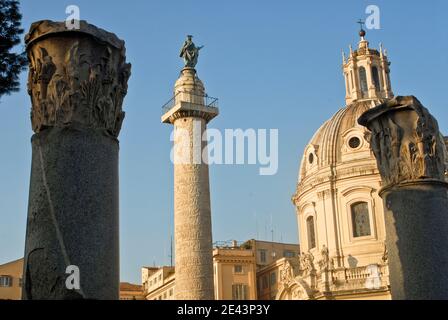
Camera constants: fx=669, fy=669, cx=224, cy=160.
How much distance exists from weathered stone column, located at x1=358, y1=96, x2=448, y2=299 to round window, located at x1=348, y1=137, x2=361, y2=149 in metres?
36.4

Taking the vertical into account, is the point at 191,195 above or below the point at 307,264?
above

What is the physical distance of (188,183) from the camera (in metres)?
30.5

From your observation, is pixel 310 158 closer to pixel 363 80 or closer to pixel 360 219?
pixel 360 219

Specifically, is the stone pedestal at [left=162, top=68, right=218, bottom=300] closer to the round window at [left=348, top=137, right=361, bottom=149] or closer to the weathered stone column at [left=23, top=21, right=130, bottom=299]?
the round window at [left=348, top=137, right=361, bottom=149]

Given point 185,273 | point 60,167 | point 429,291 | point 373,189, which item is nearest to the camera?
point 60,167

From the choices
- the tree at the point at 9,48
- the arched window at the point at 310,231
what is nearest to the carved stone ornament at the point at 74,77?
the tree at the point at 9,48

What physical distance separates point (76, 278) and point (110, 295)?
38 cm

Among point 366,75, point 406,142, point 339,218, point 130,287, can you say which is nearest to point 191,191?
point 339,218

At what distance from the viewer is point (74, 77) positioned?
275 inches

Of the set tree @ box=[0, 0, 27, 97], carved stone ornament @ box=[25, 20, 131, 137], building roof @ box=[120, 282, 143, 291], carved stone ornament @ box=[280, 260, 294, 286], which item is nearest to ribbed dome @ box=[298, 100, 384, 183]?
carved stone ornament @ box=[280, 260, 294, 286]

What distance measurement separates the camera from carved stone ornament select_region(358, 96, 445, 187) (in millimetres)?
9812

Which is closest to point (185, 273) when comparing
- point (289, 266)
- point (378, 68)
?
point (289, 266)

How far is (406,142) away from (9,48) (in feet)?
20.5

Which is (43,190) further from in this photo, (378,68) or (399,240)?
(378,68)
